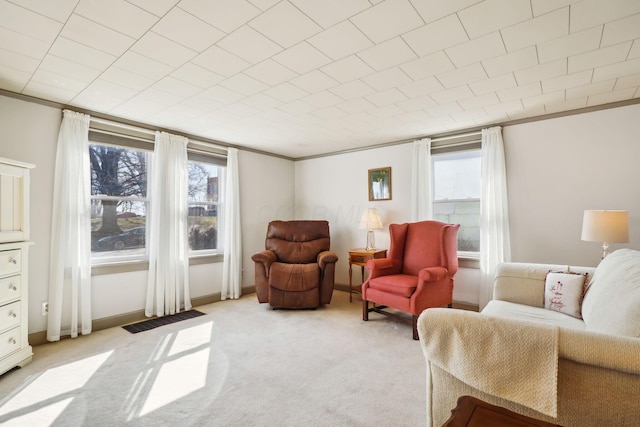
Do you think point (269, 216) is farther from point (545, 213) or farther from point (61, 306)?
point (545, 213)

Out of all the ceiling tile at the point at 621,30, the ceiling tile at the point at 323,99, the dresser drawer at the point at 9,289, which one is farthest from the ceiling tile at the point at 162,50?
the ceiling tile at the point at 621,30

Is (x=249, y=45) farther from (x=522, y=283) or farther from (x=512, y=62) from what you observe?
(x=522, y=283)

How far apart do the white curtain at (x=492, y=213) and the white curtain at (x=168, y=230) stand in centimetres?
377

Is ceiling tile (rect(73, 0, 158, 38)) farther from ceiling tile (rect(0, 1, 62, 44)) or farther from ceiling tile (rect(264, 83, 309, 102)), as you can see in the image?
ceiling tile (rect(264, 83, 309, 102))

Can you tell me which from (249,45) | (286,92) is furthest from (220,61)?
(286,92)

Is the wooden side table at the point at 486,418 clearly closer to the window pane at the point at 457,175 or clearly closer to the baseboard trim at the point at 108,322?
the window pane at the point at 457,175

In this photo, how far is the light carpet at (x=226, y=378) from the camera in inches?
70.4

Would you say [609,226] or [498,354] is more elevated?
[609,226]

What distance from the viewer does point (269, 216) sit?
5.22 meters

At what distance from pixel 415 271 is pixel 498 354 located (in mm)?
2504

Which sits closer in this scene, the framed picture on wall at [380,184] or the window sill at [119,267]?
the window sill at [119,267]

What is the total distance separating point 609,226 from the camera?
2555mm

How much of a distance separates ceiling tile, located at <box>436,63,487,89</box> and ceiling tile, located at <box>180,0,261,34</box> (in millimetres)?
1545

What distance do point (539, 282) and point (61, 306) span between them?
14.3ft
